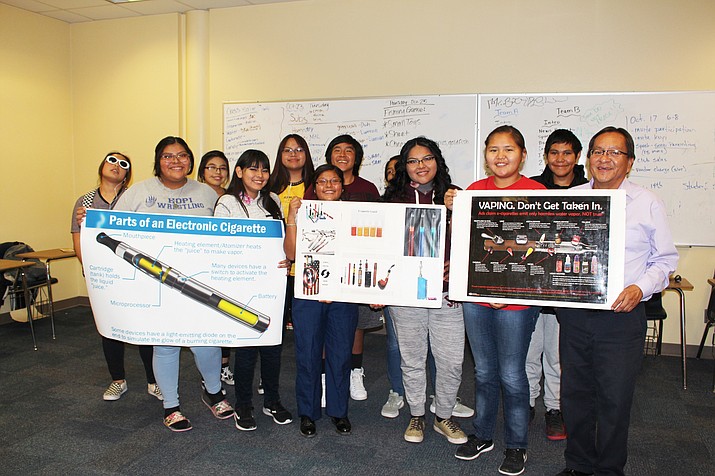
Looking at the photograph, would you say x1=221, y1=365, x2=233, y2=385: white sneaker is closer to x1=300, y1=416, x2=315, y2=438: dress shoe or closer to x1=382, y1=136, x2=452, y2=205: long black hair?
x1=300, y1=416, x2=315, y2=438: dress shoe

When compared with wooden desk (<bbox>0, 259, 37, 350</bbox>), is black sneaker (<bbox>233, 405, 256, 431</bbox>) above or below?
below

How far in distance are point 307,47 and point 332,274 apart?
351cm

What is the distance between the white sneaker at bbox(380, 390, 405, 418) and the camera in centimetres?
347

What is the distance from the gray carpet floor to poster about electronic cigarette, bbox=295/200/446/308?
2.80ft

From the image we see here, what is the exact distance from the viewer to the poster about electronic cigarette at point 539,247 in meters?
2.34

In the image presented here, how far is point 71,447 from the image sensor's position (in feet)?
9.95

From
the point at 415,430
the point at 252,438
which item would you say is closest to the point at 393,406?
the point at 415,430

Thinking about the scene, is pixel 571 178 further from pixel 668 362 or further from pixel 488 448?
pixel 668 362

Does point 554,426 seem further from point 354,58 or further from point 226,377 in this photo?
point 354,58

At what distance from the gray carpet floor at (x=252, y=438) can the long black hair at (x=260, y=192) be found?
4.24 feet

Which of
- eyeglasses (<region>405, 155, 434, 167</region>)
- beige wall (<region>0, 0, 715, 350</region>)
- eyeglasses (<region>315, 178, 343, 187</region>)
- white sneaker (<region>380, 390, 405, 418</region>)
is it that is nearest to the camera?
eyeglasses (<region>405, 155, 434, 167</region>)

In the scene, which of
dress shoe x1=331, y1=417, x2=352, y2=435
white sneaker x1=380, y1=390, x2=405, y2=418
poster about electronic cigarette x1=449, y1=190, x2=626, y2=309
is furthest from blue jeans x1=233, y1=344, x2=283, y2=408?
poster about electronic cigarette x1=449, y1=190, x2=626, y2=309

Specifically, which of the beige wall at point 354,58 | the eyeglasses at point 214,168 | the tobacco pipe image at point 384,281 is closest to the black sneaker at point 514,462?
the tobacco pipe image at point 384,281

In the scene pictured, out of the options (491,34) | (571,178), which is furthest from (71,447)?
(491,34)
